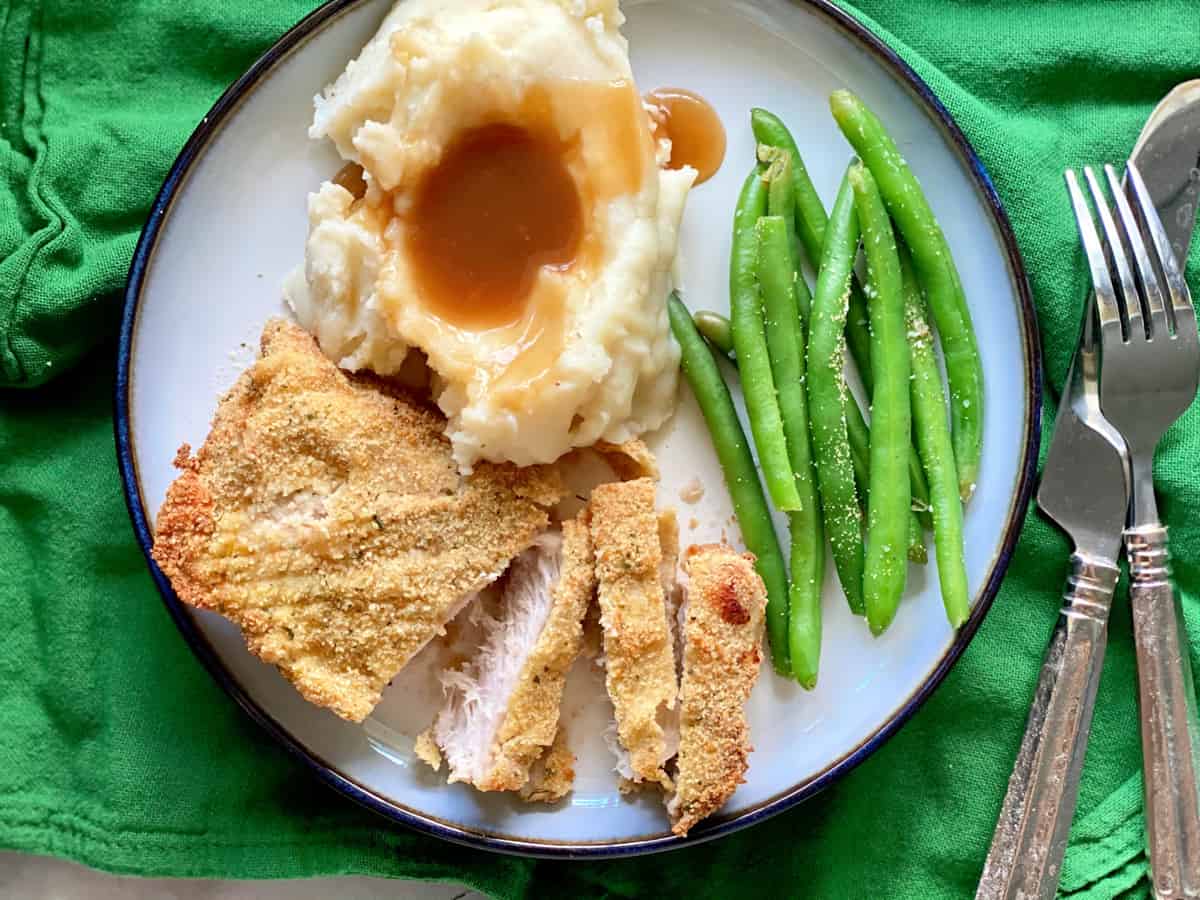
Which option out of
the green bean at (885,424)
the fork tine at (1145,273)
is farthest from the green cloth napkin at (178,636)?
the green bean at (885,424)

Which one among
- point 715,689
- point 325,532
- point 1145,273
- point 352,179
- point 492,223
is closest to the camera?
point 325,532

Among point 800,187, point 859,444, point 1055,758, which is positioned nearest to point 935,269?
point 800,187

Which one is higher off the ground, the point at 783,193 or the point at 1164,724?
the point at 783,193

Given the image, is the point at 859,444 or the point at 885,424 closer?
the point at 885,424

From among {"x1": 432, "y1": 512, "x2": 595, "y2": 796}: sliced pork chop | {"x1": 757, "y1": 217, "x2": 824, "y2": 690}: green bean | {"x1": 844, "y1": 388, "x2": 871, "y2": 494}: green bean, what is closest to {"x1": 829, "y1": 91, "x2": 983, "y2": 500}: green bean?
{"x1": 844, "y1": 388, "x2": 871, "y2": 494}: green bean

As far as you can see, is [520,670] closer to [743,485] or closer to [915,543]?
[743,485]

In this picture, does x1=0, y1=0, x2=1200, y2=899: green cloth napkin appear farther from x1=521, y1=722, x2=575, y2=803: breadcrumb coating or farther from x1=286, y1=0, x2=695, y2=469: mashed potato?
x1=286, y1=0, x2=695, y2=469: mashed potato

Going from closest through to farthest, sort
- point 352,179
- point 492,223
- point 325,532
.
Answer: point 325,532 → point 492,223 → point 352,179

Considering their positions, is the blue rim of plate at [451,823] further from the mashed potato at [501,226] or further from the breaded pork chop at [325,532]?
the mashed potato at [501,226]
